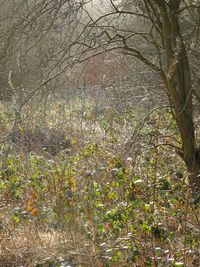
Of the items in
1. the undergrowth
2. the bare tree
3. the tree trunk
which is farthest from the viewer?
the tree trunk

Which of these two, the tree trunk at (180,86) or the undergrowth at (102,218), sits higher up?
the tree trunk at (180,86)

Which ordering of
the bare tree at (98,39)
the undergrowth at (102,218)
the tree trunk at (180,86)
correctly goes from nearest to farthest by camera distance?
1. the undergrowth at (102,218)
2. the bare tree at (98,39)
3. the tree trunk at (180,86)

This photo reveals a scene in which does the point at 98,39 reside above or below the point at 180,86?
→ above

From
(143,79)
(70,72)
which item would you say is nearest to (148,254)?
(70,72)

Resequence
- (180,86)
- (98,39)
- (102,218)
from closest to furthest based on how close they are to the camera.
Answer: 1. (102,218)
2. (98,39)
3. (180,86)

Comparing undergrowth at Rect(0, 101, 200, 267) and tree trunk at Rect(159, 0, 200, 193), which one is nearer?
undergrowth at Rect(0, 101, 200, 267)

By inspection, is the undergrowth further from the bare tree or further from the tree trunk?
the bare tree

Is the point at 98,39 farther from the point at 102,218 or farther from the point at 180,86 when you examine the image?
Answer: the point at 102,218

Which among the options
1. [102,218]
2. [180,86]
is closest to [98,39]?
[180,86]

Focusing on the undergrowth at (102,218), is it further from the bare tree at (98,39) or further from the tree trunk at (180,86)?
the bare tree at (98,39)

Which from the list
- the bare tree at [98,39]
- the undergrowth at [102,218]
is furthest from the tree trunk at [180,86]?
the undergrowth at [102,218]

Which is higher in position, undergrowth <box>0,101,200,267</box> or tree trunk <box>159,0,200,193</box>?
tree trunk <box>159,0,200,193</box>

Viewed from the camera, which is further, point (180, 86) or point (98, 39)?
point (180, 86)

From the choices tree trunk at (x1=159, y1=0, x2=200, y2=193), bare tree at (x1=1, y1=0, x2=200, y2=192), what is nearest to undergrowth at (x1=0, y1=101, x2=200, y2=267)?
tree trunk at (x1=159, y1=0, x2=200, y2=193)
